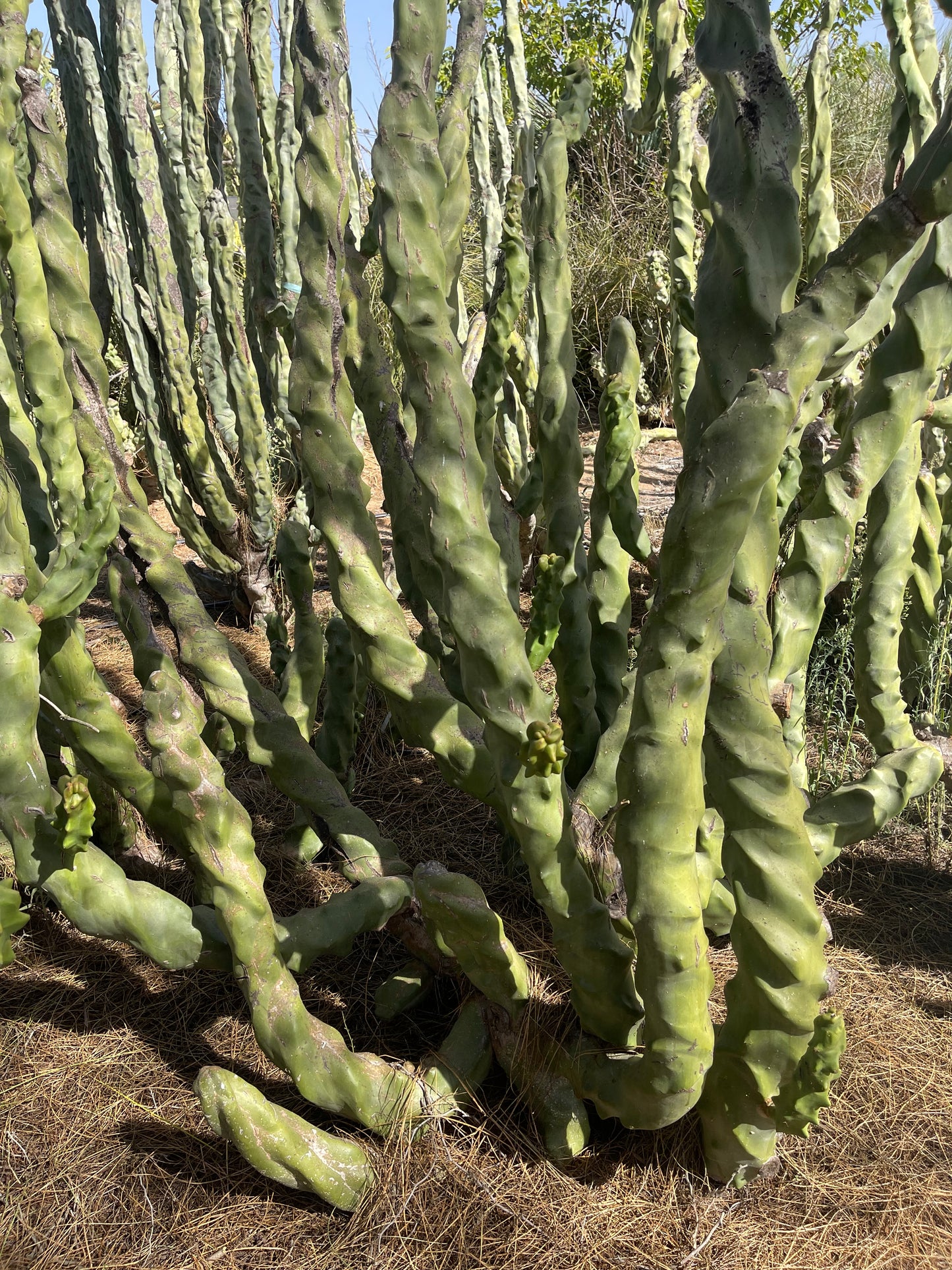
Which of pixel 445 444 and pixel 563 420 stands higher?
pixel 563 420

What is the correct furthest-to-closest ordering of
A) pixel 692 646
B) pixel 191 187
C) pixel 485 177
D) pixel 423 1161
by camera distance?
pixel 485 177 < pixel 191 187 < pixel 423 1161 < pixel 692 646

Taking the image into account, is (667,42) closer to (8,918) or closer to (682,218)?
(682,218)

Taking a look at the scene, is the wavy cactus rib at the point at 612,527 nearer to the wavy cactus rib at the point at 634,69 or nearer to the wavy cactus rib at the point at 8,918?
the wavy cactus rib at the point at 8,918

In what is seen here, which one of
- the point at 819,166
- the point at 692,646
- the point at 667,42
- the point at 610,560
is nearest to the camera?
the point at 692,646

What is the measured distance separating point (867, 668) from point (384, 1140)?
1489 millimetres

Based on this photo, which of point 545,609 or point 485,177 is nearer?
point 545,609

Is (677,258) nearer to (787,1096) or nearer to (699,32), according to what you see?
(699,32)

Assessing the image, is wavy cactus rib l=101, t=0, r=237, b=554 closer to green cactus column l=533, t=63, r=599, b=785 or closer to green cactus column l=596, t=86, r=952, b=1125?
green cactus column l=533, t=63, r=599, b=785

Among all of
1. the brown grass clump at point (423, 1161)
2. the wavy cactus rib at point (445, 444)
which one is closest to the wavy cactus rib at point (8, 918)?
the brown grass clump at point (423, 1161)

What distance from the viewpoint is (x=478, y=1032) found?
1787 mm

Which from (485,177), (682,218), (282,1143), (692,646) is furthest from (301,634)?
(485,177)

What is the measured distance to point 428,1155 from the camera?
5.40 feet

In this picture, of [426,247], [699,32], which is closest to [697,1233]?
[426,247]

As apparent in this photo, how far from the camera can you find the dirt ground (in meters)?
1.52
